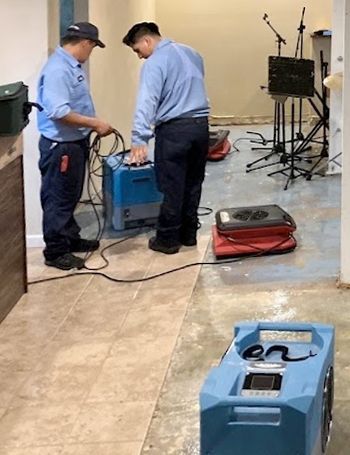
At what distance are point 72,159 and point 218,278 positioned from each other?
108 cm

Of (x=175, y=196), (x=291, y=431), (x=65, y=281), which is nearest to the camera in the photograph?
(x=291, y=431)

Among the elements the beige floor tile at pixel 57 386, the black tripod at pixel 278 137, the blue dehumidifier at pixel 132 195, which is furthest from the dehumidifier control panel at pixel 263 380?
the black tripod at pixel 278 137

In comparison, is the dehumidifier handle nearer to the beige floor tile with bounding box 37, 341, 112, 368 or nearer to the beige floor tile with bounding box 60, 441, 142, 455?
the beige floor tile with bounding box 60, 441, 142, 455

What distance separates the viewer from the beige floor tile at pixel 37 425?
3.14m

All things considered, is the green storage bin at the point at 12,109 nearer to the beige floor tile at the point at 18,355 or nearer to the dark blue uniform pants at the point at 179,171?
the beige floor tile at the point at 18,355

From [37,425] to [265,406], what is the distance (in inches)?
44.5

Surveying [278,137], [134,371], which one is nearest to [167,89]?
[134,371]

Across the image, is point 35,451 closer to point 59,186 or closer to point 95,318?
point 95,318

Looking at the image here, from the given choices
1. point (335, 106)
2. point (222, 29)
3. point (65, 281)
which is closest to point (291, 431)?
point (65, 281)

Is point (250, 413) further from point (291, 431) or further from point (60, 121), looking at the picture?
point (60, 121)

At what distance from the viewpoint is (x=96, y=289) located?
478cm

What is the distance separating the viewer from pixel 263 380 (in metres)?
2.61

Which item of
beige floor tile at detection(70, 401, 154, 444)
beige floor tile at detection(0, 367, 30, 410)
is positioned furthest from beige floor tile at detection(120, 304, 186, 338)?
beige floor tile at detection(70, 401, 154, 444)

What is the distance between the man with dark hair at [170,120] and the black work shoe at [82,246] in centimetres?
37
